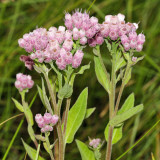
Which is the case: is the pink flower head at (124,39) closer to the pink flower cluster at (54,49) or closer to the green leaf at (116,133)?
the pink flower cluster at (54,49)

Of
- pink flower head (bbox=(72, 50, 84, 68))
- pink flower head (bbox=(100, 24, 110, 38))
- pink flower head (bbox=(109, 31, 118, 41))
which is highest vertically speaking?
pink flower head (bbox=(100, 24, 110, 38))

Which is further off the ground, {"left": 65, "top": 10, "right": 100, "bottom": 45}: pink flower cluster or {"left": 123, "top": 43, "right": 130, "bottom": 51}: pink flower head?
{"left": 65, "top": 10, "right": 100, "bottom": 45}: pink flower cluster

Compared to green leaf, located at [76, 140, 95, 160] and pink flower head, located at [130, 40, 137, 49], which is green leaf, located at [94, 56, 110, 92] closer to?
pink flower head, located at [130, 40, 137, 49]

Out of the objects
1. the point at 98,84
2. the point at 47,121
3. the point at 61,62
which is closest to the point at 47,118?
the point at 47,121

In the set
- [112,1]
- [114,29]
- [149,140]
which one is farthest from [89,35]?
[112,1]

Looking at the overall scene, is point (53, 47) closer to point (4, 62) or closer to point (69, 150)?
point (69, 150)

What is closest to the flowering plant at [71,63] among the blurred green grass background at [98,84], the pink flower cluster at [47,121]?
the pink flower cluster at [47,121]

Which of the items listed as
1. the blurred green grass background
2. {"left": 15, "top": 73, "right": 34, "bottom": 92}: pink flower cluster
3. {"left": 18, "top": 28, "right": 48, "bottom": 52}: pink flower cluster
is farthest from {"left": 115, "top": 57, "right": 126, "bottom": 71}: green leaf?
the blurred green grass background
